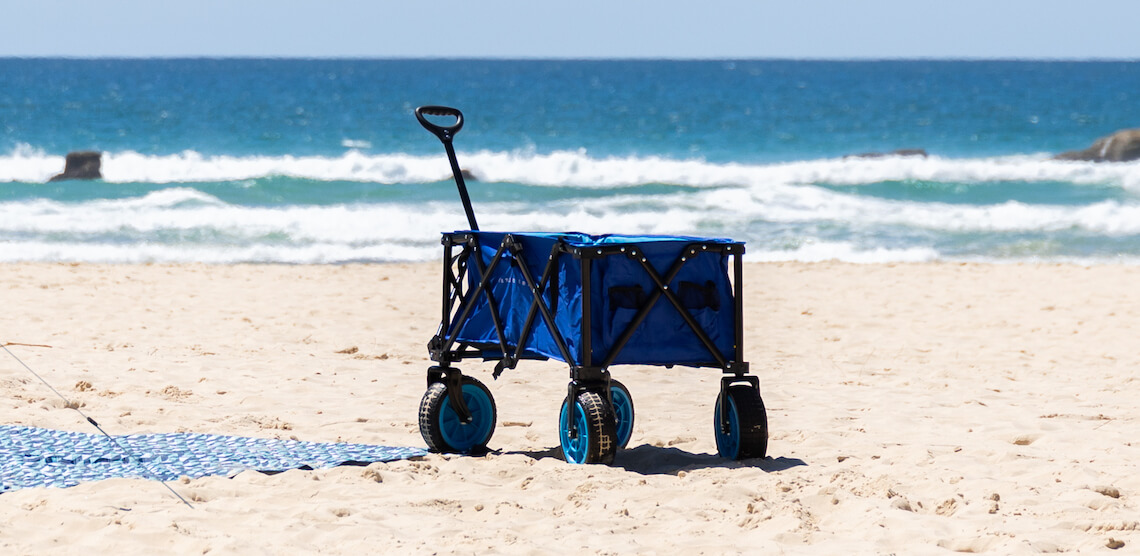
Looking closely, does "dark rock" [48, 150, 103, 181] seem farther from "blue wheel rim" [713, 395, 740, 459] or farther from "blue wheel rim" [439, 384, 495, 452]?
"blue wheel rim" [713, 395, 740, 459]

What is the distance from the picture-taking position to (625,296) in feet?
16.2

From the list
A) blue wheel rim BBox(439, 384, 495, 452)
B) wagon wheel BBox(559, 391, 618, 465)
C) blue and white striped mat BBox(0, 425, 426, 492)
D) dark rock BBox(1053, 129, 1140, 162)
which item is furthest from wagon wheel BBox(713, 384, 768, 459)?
dark rock BBox(1053, 129, 1140, 162)

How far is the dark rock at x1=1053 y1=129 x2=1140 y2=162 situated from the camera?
28.4 metres

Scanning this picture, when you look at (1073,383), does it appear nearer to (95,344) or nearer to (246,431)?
(246,431)

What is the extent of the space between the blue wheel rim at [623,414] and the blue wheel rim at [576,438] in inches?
18.5

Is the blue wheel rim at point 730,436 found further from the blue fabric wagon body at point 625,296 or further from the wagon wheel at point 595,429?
the wagon wheel at point 595,429

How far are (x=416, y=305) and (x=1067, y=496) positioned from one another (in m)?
6.91

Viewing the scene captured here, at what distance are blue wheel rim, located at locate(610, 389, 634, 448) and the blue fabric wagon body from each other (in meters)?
0.62

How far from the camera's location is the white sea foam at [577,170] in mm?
25188

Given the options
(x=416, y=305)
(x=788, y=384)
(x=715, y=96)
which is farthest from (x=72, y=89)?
(x=788, y=384)

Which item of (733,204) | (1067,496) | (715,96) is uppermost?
(715,96)

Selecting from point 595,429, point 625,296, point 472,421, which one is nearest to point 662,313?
point 625,296

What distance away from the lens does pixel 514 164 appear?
92.1 ft

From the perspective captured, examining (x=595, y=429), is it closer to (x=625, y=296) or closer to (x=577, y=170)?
(x=625, y=296)
